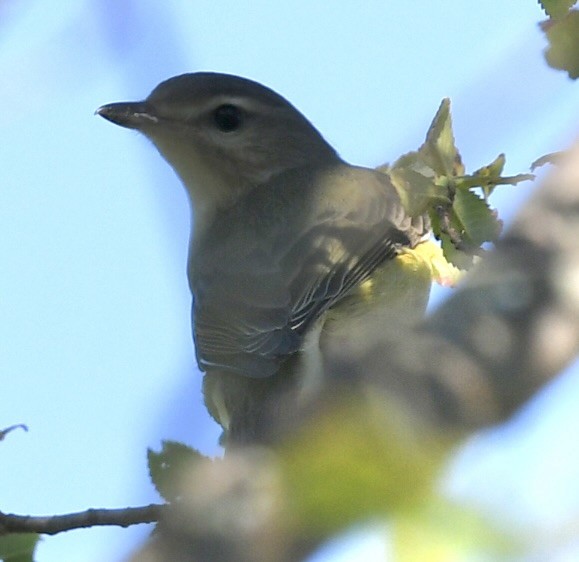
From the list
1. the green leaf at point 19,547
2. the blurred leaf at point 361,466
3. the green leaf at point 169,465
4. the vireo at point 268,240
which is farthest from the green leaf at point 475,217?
the blurred leaf at point 361,466

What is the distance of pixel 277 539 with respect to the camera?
1.02 metres

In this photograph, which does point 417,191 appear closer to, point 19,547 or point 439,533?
point 19,547

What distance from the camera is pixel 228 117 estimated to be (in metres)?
5.72

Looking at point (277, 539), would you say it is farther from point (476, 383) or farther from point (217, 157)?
point (217, 157)

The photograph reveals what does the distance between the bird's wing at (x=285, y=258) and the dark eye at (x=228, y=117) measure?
1.32ft

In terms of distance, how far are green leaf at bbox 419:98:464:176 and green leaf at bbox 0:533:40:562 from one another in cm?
165

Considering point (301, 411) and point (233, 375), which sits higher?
point (233, 375)

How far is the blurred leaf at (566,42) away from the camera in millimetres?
2545

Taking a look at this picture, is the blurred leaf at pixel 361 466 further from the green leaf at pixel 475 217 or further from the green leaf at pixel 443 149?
the green leaf at pixel 443 149

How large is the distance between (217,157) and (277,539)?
4.77m

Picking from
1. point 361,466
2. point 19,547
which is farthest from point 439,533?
point 19,547

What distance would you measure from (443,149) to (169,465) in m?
1.41

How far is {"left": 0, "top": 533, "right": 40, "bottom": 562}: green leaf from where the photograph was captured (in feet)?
10.1

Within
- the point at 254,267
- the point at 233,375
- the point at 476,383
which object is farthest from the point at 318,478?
the point at 254,267
